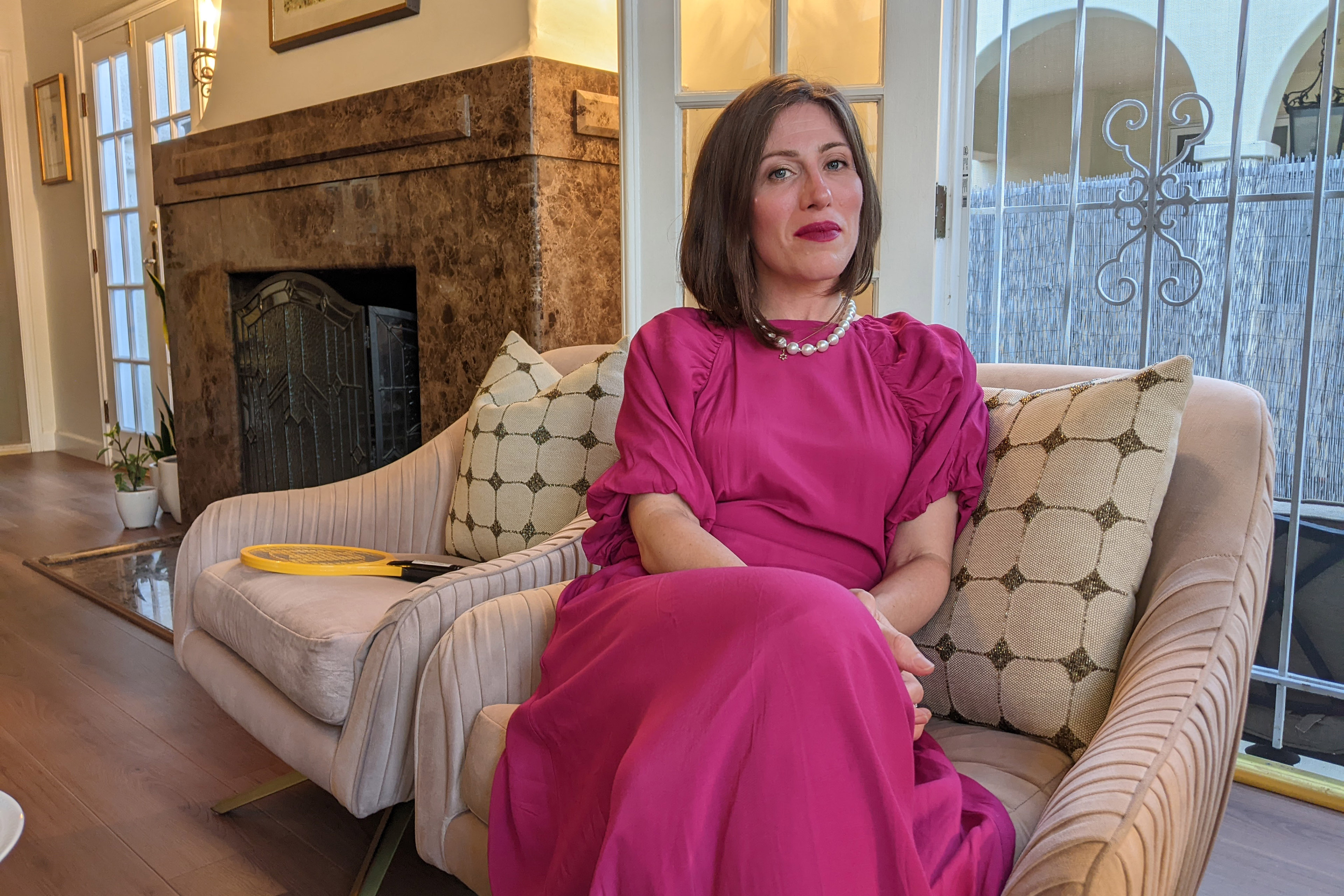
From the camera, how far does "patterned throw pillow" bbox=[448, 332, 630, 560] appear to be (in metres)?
1.72

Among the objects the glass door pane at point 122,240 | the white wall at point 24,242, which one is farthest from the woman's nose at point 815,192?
the white wall at point 24,242

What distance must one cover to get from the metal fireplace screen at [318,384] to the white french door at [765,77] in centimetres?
92

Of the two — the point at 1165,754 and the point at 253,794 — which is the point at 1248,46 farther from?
the point at 253,794

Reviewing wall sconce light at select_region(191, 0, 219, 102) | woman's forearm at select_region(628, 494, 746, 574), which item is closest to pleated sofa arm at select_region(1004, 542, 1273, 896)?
woman's forearm at select_region(628, 494, 746, 574)

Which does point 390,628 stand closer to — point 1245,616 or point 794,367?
point 794,367

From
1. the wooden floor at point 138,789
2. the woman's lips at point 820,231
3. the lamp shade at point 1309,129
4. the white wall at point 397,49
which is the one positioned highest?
the white wall at point 397,49

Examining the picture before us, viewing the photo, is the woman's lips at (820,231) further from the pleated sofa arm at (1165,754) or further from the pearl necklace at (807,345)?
the pleated sofa arm at (1165,754)

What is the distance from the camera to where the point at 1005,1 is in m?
2.19

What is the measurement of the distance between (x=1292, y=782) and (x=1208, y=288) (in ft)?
3.40

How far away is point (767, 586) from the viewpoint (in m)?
0.86

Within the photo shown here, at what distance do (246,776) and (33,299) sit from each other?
5273mm

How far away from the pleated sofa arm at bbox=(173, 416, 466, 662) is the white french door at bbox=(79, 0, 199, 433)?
9.92 feet

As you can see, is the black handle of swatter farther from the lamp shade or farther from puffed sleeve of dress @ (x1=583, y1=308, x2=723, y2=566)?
the lamp shade

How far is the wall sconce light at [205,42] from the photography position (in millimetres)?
3986
